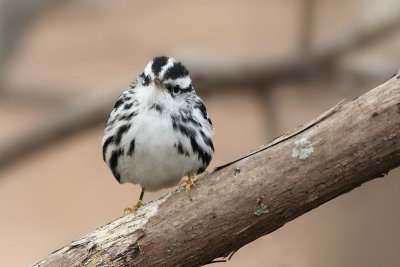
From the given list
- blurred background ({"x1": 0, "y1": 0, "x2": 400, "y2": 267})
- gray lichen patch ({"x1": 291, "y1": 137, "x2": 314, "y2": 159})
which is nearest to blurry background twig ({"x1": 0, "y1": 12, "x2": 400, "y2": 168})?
blurred background ({"x1": 0, "y1": 0, "x2": 400, "y2": 267})

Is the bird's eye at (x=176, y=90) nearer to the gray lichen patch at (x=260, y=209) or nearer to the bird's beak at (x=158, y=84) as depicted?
the bird's beak at (x=158, y=84)

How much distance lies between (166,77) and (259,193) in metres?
0.91

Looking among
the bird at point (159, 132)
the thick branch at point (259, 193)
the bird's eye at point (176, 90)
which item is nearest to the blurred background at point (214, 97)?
the bird at point (159, 132)

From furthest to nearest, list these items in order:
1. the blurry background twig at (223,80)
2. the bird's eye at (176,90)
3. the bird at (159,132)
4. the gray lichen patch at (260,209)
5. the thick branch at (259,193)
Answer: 1. the blurry background twig at (223,80)
2. the bird's eye at (176,90)
3. the bird at (159,132)
4. the gray lichen patch at (260,209)
5. the thick branch at (259,193)

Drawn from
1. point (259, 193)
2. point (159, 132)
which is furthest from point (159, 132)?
point (259, 193)

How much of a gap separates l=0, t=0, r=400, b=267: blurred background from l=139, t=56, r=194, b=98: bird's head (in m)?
1.48

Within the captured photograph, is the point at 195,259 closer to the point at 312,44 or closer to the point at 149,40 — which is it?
the point at 312,44

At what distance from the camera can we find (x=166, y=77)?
12.4 feet

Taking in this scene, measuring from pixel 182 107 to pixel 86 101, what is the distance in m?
2.54

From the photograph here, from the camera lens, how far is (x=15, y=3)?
639 centimetres

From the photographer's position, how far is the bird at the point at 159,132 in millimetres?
3711

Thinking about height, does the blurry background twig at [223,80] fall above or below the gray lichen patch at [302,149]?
above

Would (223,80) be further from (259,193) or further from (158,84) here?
(259,193)

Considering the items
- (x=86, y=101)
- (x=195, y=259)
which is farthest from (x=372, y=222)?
(x=195, y=259)
